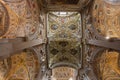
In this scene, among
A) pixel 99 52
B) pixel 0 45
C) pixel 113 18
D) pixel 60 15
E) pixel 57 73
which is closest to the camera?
pixel 0 45

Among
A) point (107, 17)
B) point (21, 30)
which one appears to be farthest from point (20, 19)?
point (107, 17)

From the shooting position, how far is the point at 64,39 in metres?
21.2

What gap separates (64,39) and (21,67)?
6005 mm

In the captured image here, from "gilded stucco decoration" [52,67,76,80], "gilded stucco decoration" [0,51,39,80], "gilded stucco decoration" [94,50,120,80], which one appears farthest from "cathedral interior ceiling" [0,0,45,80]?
"gilded stucco decoration" [52,67,76,80]

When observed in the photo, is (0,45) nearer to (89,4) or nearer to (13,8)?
(13,8)

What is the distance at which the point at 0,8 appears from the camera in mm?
15023

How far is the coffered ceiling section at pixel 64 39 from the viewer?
2050cm

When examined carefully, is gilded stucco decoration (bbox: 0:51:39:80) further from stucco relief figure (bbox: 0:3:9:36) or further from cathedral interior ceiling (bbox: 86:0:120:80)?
cathedral interior ceiling (bbox: 86:0:120:80)

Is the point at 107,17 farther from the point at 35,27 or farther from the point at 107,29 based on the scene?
the point at 35,27

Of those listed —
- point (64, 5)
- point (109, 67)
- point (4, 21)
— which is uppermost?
point (64, 5)

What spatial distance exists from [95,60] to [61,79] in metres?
10.3

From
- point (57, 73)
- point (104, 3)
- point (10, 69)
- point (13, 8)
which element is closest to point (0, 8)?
point (13, 8)

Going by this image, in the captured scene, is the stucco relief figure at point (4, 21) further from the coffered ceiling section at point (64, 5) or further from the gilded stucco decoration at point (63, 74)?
the gilded stucco decoration at point (63, 74)

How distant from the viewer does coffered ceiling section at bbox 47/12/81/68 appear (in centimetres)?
2050
